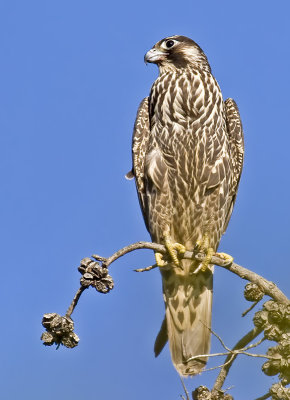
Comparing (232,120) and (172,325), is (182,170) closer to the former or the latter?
(232,120)

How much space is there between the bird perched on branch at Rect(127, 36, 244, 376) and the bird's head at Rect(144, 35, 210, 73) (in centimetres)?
10

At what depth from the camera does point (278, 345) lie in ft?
11.1

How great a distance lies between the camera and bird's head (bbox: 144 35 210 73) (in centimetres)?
602

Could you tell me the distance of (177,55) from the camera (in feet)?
19.9

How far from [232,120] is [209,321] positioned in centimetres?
152

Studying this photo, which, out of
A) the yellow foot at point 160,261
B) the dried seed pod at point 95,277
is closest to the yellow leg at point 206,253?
the yellow foot at point 160,261

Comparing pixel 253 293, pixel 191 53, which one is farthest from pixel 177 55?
pixel 253 293

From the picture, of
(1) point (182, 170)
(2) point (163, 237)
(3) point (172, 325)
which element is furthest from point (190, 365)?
(1) point (182, 170)

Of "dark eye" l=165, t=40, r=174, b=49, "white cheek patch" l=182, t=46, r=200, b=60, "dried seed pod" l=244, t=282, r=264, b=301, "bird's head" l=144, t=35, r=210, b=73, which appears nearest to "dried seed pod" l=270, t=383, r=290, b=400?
"dried seed pod" l=244, t=282, r=264, b=301

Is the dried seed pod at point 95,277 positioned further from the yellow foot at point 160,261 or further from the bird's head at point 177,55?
the bird's head at point 177,55

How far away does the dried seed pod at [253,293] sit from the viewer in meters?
3.77

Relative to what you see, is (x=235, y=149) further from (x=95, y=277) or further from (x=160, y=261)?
(x=95, y=277)

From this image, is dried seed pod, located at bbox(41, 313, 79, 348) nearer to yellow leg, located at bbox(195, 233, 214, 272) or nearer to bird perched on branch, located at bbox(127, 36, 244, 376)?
yellow leg, located at bbox(195, 233, 214, 272)

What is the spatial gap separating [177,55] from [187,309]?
77.1 inches
